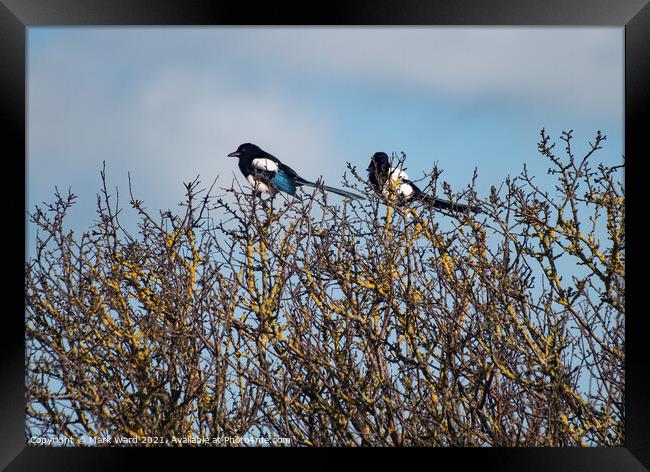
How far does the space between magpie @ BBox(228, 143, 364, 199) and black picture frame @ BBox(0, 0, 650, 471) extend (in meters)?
0.87

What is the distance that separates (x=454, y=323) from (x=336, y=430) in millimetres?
616

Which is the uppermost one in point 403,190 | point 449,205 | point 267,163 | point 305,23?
point 305,23

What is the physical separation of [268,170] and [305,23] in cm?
130

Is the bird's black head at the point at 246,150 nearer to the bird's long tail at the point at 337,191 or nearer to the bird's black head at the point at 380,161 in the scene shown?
the bird's long tail at the point at 337,191

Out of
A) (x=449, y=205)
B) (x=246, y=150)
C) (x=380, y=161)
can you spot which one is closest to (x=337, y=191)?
(x=449, y=205)

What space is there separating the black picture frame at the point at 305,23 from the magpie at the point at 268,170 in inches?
34.4

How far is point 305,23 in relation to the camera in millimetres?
3492

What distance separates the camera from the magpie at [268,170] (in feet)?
14.1

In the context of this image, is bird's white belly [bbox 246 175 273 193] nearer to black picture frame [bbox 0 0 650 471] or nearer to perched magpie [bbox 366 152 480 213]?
perched magpie [bbox 366 152 480 213]

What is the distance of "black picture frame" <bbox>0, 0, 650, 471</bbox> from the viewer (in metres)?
3.42

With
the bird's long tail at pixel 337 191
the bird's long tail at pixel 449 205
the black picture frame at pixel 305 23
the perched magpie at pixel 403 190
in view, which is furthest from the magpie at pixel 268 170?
the black picture frame at pixel 305 23

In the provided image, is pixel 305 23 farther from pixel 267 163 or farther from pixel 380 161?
pixel 380 161
